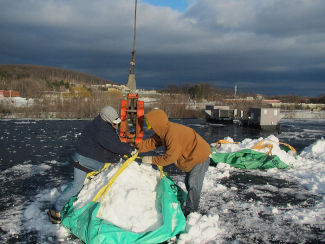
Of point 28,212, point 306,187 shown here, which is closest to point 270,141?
point 306,187

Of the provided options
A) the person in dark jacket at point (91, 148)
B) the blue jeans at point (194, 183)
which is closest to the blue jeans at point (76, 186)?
the person in dark jacket at point (91, 148)

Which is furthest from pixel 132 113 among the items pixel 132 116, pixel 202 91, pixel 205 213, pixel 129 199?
pixel 202 91

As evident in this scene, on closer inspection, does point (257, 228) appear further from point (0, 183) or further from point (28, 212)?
point (0, 183)

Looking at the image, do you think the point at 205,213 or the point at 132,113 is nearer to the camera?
the point at 205,213

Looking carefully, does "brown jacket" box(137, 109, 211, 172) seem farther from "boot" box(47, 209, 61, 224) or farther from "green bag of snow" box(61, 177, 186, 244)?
"boot" box(47, 209, 61, 224)

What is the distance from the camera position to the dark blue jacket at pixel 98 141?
288 centimetres

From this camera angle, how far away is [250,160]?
5.79 metres

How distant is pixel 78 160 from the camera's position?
2.94 m

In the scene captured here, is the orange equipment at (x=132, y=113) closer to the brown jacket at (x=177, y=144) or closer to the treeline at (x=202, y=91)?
the brown jacket at (x=177, y=144)

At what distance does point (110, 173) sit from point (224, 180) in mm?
2698

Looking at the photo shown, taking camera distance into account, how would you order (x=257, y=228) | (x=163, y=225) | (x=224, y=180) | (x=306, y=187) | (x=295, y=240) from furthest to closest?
1. (x=224, y=180)
2. (x=306, y=187)
3. (x=257, y=228)
4. (x=295, y=240)
5. (x=163, y=225)

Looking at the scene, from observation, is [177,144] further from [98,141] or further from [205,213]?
[205,213]

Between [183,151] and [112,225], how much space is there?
1192 mm

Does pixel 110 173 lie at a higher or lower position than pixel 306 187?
higher
